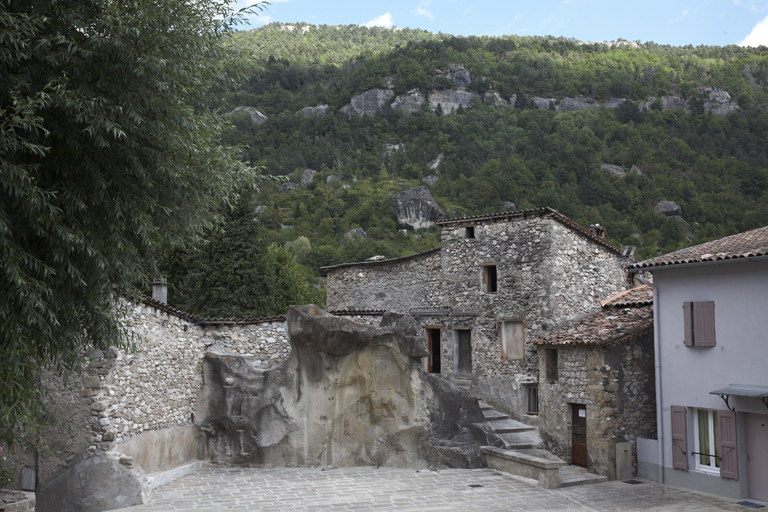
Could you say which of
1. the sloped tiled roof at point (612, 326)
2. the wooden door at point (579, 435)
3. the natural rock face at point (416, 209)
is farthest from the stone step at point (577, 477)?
the natural rock face at point (416, 209)

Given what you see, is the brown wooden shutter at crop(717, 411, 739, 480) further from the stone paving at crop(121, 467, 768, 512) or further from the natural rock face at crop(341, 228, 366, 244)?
the natural rock face at crop(341, 228, 366, 244)

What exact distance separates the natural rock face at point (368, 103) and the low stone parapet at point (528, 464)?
295 feet

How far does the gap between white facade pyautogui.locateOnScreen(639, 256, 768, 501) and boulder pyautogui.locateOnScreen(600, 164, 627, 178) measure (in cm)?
5735

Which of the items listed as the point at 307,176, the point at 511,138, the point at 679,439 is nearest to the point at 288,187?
the point at 307,176

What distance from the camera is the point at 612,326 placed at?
55.5 feet

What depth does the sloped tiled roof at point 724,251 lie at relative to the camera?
44.8ft

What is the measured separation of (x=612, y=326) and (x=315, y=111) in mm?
89445

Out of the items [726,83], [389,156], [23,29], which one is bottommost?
[23,29]

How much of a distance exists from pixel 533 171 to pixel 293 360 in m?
59.6

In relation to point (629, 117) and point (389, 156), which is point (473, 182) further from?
point (629, 117)

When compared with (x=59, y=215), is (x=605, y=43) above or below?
above

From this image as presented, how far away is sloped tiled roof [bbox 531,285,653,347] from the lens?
16.0 metres

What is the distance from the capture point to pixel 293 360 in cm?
1753

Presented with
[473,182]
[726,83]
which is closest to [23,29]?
[473,182]
